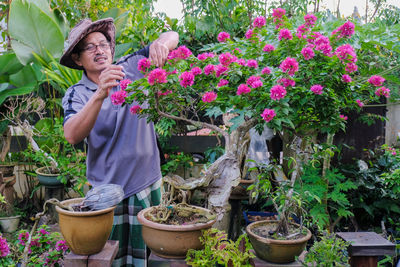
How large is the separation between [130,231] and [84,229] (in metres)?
0.56

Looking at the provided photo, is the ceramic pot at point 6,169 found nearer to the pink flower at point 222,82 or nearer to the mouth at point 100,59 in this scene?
the mouth at point 100,59

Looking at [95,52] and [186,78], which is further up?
[95,52]

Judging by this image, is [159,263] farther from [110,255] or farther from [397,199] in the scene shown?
[397,199]

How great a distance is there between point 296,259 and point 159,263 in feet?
1.86

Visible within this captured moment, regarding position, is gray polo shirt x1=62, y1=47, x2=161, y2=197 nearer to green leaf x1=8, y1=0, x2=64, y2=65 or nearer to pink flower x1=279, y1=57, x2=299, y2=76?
pink flower x1=279, y1=57, x2=299, y2=76

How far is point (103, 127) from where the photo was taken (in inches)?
61.4

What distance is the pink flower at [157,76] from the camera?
1103 millimetres

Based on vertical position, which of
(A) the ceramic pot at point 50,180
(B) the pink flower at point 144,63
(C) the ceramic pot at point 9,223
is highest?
(B) the pink flower at point 144,63

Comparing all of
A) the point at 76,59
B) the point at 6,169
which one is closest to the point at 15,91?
the point at 6,169

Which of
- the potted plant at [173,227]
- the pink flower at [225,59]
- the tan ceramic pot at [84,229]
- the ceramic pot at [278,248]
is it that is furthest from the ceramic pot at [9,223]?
the pink flower at [225,59]

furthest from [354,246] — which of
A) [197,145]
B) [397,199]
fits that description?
[197,145]

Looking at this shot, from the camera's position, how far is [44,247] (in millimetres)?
1664

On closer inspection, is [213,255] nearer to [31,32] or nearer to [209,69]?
[209,69]

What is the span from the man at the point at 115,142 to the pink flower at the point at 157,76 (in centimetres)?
41
